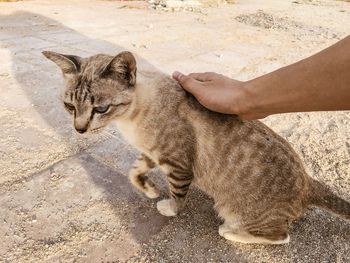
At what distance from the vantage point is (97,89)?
229 cm

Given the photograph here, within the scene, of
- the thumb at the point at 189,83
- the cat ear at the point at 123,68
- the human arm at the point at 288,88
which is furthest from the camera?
the thumb at the point at 189,83

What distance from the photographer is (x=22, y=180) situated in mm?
2701

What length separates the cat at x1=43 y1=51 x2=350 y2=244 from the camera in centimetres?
227

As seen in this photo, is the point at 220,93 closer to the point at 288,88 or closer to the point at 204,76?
the point at 204,76

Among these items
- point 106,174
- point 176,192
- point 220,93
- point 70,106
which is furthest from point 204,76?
point 106,174

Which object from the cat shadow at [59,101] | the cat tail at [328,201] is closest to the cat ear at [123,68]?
the cat shadow at [59,101]

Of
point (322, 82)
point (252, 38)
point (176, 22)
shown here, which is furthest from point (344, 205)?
point (176, 22)

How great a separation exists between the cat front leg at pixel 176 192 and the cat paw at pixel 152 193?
→ 4.4 inches

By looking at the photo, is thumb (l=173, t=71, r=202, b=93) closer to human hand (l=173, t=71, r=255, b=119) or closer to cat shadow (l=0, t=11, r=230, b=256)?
human hand (l=173, t=71, r=255, b=119)

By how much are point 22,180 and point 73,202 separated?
471mm

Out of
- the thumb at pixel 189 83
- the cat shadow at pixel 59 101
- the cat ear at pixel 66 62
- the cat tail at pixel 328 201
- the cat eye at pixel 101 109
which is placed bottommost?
the cat shadow at pixel 59 101

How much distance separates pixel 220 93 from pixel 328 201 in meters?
0.96

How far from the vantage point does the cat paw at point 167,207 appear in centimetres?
249

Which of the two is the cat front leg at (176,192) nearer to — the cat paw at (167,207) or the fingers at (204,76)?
the cat paw at (167,207)
